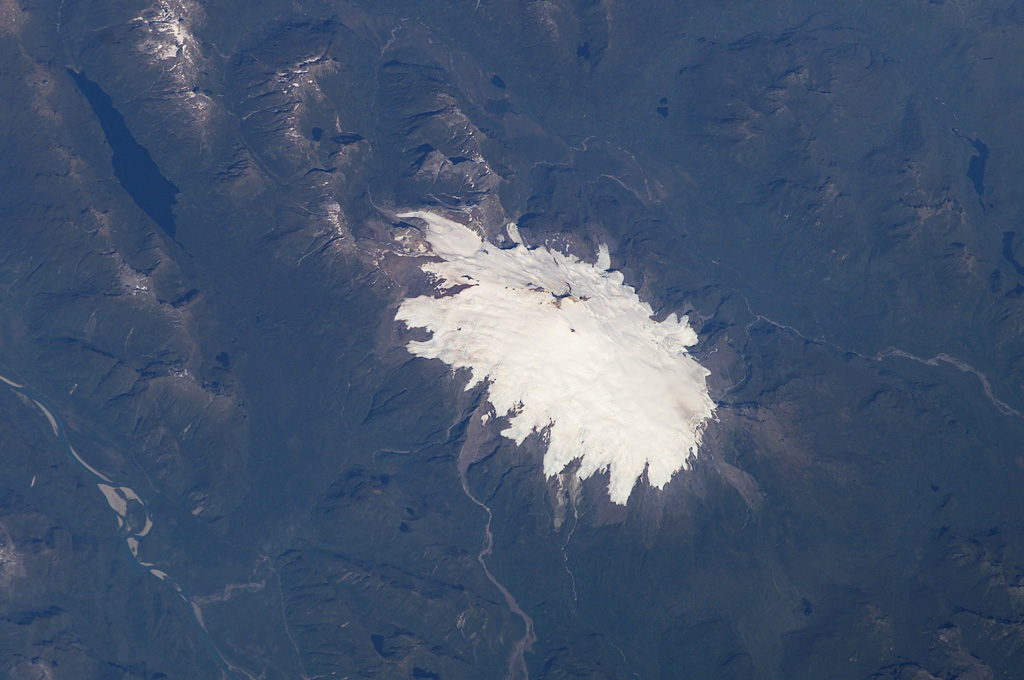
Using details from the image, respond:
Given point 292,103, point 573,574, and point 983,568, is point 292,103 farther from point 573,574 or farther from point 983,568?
point 983,568

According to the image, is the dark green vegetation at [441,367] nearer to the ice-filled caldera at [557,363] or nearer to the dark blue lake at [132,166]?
the dark blue lake at [132,166]

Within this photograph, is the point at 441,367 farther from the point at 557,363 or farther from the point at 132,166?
the point at 132,166

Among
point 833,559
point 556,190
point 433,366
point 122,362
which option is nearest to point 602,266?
point 556,190

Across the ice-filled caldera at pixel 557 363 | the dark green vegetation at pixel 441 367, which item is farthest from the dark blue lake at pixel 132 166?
the ice-filled caldera at pixel 557 363

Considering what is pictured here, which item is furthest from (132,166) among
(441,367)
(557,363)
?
(557,363)

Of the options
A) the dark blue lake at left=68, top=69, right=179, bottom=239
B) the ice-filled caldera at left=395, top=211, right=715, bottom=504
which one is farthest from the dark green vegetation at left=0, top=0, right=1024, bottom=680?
the ice-filled caldera at left=395, top=211, right=715, bottom=504

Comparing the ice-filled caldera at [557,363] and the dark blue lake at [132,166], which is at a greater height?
the dark blue lake at [132,166]
